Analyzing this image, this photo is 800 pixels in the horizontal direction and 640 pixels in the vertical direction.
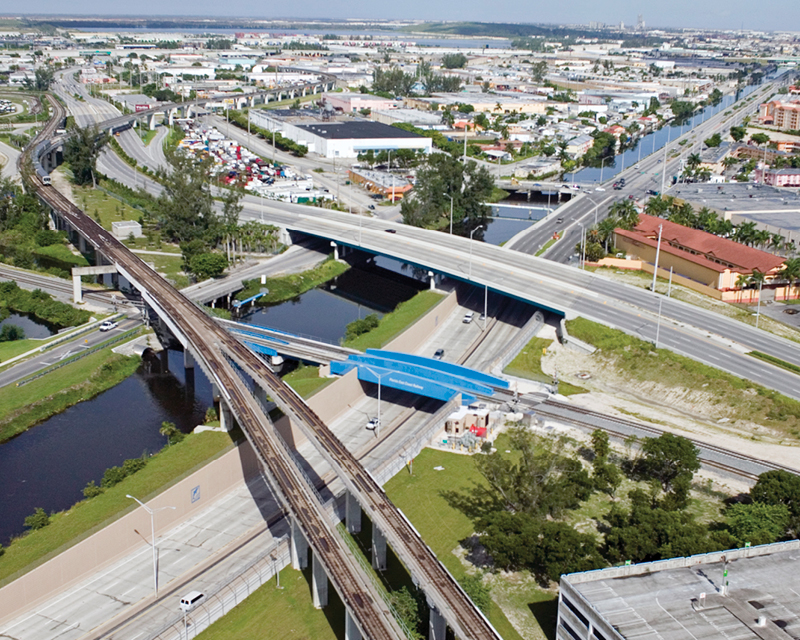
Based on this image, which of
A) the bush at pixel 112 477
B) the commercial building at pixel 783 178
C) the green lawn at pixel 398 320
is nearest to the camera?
the bush at pixel 112 477

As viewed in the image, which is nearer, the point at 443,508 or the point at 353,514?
the point at 353,514

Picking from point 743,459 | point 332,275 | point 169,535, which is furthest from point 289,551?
point 332,275

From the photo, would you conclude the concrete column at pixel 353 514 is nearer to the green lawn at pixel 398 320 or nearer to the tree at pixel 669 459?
the tree at pixel 669 459

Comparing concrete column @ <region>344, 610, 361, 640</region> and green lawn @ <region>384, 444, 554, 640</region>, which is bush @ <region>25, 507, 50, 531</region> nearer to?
concrete column @ <region>344, 610, 361, 640</region>

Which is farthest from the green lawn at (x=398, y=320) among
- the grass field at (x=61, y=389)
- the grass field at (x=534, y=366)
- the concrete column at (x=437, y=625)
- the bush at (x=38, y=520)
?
the concrete column at (x=437, y=625)

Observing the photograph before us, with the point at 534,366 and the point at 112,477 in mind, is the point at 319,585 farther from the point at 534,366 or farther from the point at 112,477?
the point at 534,366

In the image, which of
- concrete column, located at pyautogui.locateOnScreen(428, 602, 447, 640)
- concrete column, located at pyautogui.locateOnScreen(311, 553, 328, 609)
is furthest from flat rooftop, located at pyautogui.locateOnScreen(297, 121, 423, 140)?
concrete column, located at pyautogui.locateOnScreen(428, 602, 447, 640)

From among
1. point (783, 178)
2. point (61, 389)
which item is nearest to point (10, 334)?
point (61, 389)
